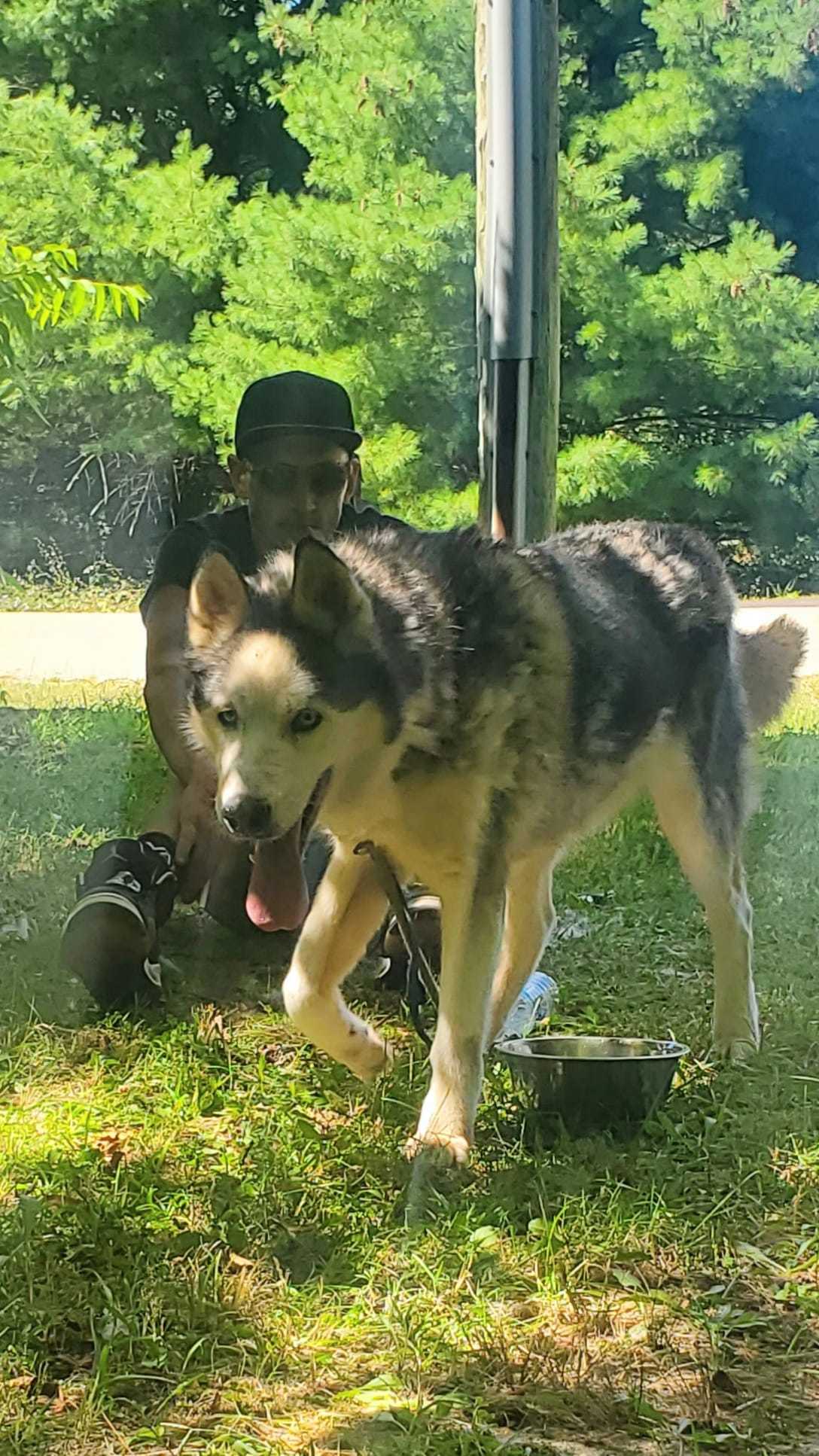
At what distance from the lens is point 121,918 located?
209 centimetres

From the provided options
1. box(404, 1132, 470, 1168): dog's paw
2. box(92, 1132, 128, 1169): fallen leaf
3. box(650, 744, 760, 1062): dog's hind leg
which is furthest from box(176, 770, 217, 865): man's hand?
box(650, 744, 760, 1062): dog's hind leg

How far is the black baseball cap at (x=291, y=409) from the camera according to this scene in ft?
6.31

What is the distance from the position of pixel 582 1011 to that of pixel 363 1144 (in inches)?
26.1

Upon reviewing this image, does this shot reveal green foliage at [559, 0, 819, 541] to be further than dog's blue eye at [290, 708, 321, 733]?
Yes

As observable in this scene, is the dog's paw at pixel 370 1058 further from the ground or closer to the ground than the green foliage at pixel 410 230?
closer to the ground

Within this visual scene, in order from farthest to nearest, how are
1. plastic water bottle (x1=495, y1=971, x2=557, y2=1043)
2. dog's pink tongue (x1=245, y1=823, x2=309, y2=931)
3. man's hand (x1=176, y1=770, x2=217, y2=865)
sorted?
plastic water bottle (x1=495, y1=971, x2=557, y2=1043)
man's hand (x1=176, y1=770, x2=217, y2=865)
dog's pink tongue (x1=245, y1=823, x2=309, y2=931)

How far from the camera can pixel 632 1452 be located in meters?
1.26

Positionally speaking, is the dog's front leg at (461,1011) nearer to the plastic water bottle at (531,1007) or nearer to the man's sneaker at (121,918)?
the plastic water bottle at (531,1007)

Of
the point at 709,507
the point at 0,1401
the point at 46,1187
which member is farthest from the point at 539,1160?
the point at 709,507

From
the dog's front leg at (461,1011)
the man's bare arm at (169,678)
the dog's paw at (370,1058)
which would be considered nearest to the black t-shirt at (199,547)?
the man's bare arm at (169,678)

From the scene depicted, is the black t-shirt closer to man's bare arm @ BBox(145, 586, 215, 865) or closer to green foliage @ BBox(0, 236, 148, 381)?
man's bare arm @ BBox(145, 586, 215, 865)

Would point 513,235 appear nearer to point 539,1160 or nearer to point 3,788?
point 3,788

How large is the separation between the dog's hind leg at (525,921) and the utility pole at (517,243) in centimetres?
68

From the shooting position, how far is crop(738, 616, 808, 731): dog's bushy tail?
7.96 ft
